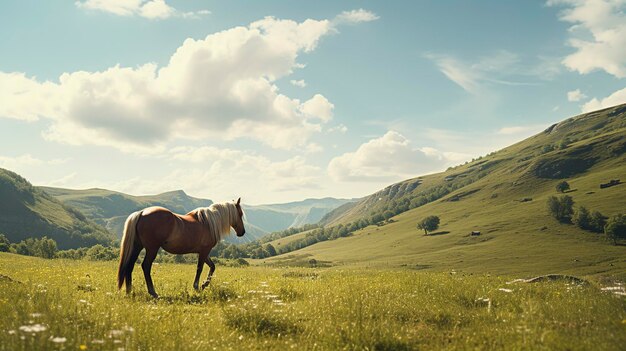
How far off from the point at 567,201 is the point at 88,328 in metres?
169

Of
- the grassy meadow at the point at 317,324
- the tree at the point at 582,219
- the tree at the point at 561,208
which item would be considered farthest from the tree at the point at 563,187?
the grassy meadow at the point at 317,324

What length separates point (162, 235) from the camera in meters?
12.0

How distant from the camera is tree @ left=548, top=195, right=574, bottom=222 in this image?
142 meters

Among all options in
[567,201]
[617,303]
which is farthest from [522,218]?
[617,303]

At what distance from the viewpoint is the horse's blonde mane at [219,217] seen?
13.8 m

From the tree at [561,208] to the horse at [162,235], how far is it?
15829 cm

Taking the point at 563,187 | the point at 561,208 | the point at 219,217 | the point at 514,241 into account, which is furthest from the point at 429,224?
the point at 219,217

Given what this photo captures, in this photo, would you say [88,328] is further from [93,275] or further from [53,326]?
[93,275]

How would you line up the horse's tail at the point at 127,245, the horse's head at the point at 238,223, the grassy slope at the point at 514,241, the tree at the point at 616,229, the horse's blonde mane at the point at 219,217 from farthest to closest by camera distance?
the tree at the point at 616,229, the grassy slope at the point at 514,241, the horse's head at the point at 238,223, the horse's blonde mane at the point at 219,217, the horse's tail at the point at 127,245

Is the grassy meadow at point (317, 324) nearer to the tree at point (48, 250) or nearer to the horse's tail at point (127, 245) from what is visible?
the horse's tail at point (127, 245)

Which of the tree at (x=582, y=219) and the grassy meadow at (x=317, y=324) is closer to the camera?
the grassy meadow at (x=317, y=324)

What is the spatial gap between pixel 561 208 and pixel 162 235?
162 meters

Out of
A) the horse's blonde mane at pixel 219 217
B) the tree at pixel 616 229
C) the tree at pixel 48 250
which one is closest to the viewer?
the horse's blonde mane at pixel 219 217

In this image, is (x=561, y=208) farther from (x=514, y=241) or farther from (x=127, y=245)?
(x=127, y=245)
